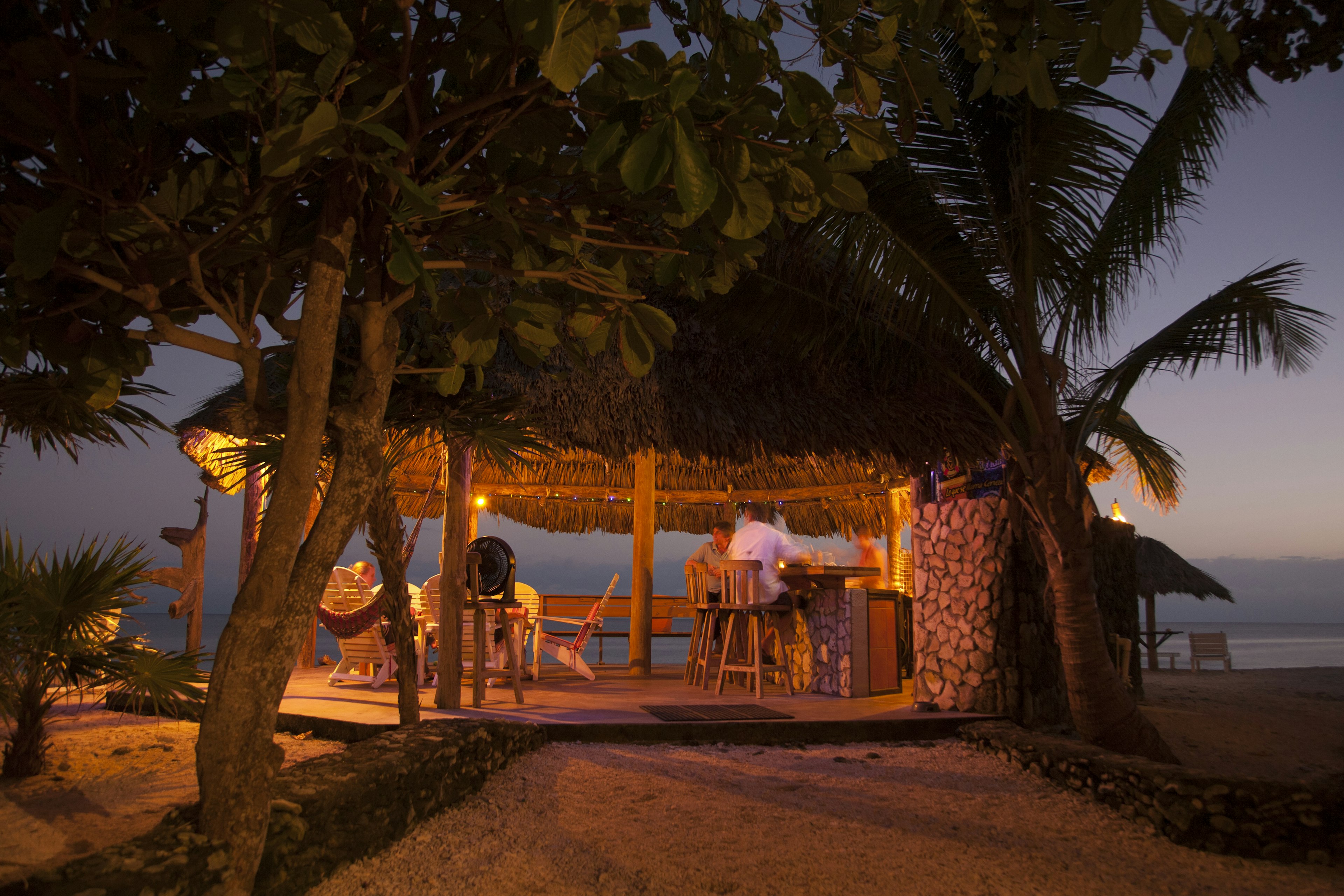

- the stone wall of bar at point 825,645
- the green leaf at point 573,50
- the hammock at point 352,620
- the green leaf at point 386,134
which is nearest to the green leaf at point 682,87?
the green leaf at point 573,50

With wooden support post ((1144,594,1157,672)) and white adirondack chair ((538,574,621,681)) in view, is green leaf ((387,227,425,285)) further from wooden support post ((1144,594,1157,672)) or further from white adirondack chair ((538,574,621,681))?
wooden support post ((1144,594,1157,672))

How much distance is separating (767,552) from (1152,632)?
899 centimetres

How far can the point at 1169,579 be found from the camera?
46.1 feet

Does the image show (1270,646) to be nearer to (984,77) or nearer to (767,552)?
(767,552)

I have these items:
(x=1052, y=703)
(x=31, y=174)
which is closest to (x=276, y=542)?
(x=31, y=174)

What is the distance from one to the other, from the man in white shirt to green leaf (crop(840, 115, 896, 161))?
17.3 feet

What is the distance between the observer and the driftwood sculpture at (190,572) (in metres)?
6.22

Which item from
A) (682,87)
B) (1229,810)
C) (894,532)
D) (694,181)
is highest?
(682,87)

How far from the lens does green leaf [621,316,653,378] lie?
186 centimetres

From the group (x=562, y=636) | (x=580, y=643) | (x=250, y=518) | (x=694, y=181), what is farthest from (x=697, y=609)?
(x=694, y=181)

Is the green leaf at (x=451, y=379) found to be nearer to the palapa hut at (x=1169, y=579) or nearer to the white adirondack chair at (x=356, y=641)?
the white adirondack chair at (x=356, y=641)

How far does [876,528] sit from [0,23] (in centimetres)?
1114

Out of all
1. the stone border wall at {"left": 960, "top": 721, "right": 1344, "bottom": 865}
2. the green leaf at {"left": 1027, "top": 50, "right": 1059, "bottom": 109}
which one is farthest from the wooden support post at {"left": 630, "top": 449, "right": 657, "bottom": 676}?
the green leaf at {"left": 1027, "top": 50, "right": 1059, "bottom": 109}

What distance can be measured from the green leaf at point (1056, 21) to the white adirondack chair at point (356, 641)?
232 inches
